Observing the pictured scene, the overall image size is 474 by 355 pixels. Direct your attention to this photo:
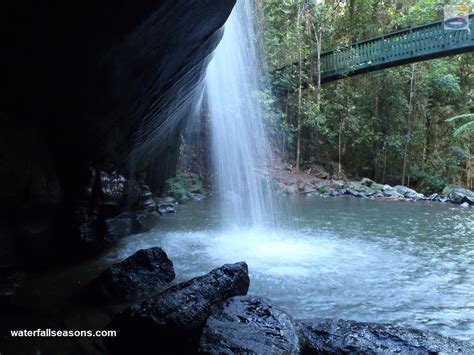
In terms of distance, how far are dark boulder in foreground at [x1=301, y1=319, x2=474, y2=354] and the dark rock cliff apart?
9.60 ft

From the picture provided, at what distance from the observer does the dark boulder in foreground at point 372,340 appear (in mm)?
2920

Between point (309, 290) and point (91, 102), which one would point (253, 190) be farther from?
point (91, 102)

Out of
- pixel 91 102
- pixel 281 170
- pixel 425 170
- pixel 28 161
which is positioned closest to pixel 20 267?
pixel 28 161

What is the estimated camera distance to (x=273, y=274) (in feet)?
18.3

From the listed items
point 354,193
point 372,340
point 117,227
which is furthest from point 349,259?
point 354,193

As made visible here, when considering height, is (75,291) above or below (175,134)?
below

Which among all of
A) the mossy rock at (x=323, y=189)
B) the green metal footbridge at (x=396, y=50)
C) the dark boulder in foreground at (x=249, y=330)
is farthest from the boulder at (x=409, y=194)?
the dark boulder in foreground at (x=249, y=330)

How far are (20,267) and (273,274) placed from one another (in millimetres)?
3444

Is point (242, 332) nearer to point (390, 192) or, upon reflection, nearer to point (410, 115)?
point (390, 192)

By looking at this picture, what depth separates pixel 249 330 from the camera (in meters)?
3.04

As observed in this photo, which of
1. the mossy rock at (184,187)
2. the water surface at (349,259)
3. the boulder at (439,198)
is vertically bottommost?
the boulder at (439,198)

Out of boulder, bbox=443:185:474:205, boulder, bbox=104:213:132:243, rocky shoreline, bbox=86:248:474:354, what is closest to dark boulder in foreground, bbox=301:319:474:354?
rocky shoreline, bbox=86:248:474:354

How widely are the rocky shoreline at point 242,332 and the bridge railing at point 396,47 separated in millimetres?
16115

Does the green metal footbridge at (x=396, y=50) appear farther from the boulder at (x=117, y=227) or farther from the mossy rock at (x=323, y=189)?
the boulder at (x=117, y=227)
